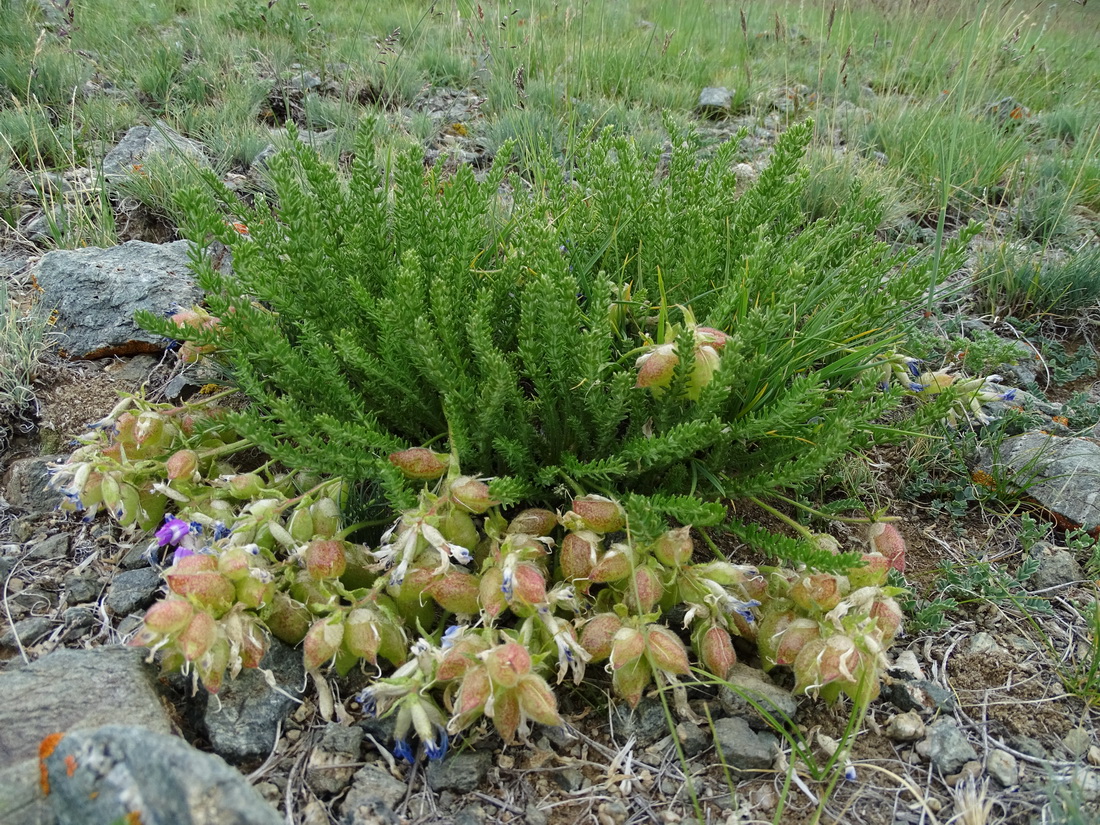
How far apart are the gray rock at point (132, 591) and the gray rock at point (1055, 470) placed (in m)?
2.53

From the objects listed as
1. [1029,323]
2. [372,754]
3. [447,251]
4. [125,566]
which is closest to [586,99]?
[1029,323]

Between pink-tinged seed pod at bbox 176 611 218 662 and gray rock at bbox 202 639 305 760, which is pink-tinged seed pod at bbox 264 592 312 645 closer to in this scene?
gray rock at bbox 202 639 305 760

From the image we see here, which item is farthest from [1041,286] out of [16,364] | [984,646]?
[16,364]

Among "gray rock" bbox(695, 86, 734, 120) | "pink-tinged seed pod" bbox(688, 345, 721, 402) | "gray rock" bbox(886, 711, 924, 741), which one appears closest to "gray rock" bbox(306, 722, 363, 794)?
"pink-tinged seed pod" bbox(688, 345, 721, 402)

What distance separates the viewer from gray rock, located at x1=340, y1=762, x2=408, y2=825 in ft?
5.20

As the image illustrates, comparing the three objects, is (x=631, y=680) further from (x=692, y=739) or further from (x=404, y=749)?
(x=404, y=749)

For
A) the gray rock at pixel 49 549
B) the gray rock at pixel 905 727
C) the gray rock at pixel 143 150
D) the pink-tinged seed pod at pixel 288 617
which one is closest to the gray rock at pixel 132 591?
the gray rock at pixel 49 549

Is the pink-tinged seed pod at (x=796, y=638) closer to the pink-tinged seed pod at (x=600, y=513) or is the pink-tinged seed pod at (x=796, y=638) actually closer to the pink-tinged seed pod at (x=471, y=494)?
the pink-tinged seed pod at (x=600, y=513)

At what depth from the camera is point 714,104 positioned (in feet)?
18.3

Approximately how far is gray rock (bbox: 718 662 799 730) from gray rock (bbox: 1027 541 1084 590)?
36.8 inches

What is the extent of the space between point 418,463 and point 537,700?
24.2 inches

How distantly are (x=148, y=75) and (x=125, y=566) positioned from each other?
405 cm

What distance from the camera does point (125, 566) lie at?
84.6 inches

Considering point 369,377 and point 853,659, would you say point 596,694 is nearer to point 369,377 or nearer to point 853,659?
point 853,659
